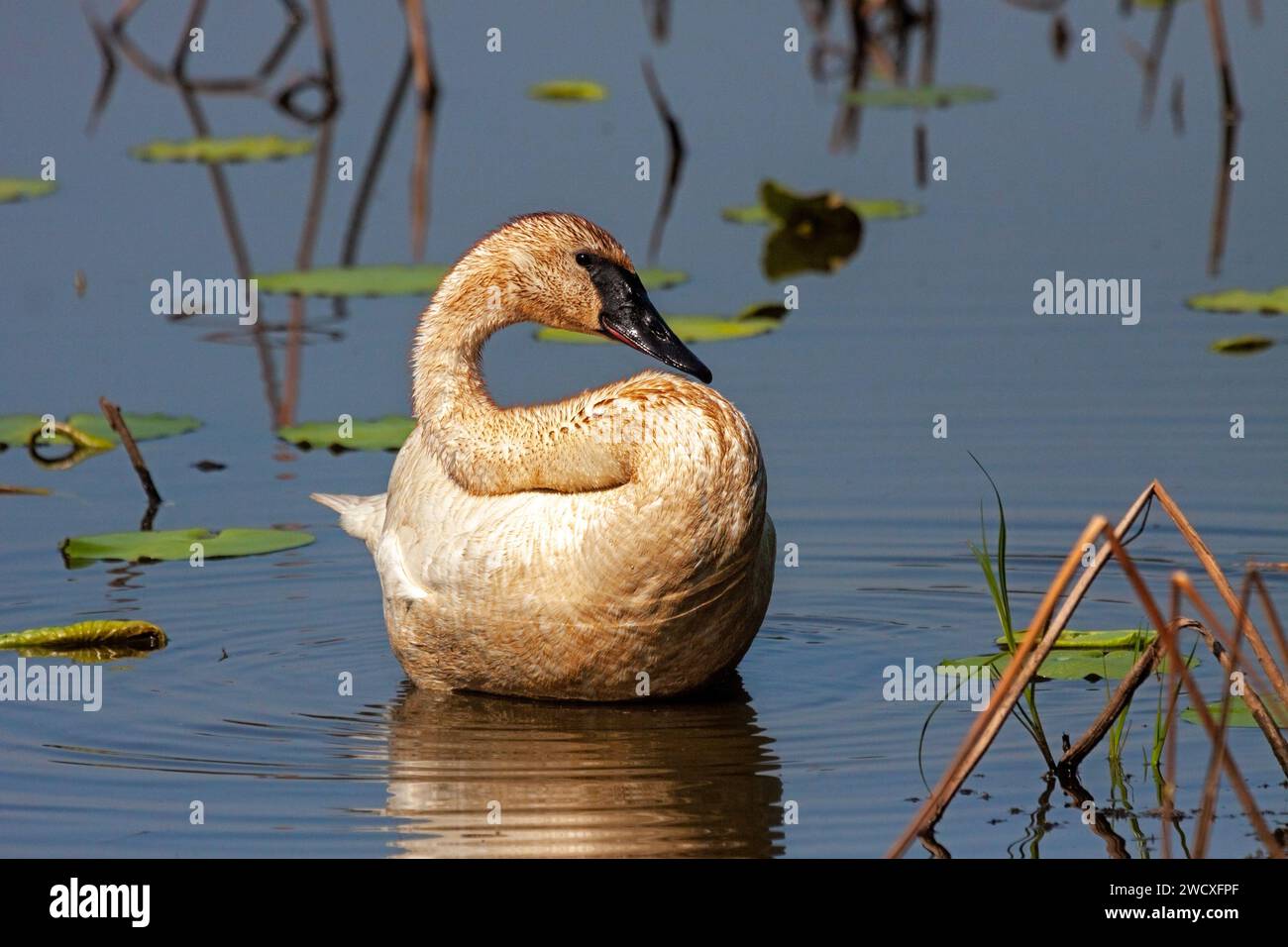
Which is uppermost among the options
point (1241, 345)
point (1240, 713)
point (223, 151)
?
point (223, 151)

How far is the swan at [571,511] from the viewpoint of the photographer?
7.83 meters

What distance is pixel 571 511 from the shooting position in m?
7.97

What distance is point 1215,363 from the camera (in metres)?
12.4

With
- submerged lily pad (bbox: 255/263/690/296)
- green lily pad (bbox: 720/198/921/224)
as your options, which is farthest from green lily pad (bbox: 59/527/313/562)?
green lily pad (bbox: 720/198/921/224)

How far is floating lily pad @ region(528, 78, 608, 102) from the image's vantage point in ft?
63.8

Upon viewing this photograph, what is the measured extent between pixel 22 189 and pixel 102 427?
16.9 feet

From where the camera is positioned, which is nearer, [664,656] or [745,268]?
[664,656]

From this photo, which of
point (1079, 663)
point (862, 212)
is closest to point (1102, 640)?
point (1079, 663)

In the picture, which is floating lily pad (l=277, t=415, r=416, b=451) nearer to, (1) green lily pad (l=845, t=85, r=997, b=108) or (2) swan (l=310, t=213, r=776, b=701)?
(2) swan (l=310, t=213, r=776, b=701)

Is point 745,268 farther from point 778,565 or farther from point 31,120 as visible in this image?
point 31,120

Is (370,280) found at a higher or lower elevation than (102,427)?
higher

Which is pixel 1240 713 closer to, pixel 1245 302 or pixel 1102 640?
pixel 1102 640
